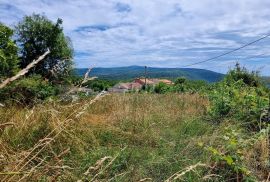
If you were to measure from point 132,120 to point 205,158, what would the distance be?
2.34m

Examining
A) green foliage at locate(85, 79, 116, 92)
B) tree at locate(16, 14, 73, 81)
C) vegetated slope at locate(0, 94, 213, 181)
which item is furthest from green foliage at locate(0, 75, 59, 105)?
tree at locate(16, 14, 73, 81)

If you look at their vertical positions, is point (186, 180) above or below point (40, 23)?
below

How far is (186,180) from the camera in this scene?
3.41m

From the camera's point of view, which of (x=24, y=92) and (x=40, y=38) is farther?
(x=40, y=38)

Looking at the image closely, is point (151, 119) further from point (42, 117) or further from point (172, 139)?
point (42, 117)

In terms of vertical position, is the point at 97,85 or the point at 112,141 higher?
the point at 112,141

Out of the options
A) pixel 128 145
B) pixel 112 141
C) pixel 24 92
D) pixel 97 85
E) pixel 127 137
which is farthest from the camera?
pixel 97 85

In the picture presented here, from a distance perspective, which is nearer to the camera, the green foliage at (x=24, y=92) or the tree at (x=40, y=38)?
the green foliage at (x=24, y=92)

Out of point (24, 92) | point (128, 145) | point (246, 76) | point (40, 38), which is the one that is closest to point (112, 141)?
point (128, 145)

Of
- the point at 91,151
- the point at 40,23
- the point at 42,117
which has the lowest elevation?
the point at 91,151

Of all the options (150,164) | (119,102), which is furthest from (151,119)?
(150,164)

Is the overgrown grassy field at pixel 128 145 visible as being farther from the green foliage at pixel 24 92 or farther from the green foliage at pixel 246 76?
the green foliage at pixel 246 76

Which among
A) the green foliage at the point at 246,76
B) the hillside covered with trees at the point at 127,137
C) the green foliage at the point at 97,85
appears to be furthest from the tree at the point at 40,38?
the hillside covered with trees at the point at 127,137

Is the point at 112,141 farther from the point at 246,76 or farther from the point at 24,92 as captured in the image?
the point at 246,76
